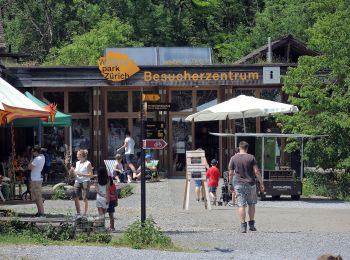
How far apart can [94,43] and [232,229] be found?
31.5 m

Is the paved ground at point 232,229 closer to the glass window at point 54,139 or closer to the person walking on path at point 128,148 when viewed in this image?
the person walking on path at point 128,148

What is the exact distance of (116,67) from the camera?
30.2 m

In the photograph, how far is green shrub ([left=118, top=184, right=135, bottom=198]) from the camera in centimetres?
2373

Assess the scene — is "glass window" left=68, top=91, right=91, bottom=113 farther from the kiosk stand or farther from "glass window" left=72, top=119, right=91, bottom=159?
the kiosk stand

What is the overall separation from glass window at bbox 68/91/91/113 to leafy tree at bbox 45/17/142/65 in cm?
1162

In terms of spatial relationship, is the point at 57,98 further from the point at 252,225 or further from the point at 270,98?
the point at 252,225

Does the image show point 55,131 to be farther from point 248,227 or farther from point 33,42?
point 33,42

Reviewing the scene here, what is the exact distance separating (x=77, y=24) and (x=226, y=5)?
34.7 feet

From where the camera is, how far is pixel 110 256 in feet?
40.7

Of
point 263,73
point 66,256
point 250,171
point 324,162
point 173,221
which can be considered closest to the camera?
point 66,256

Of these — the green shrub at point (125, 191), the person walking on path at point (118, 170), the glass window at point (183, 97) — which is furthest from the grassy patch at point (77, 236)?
the glass window at point (183, 97)

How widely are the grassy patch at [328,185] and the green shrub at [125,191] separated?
5.23 metres

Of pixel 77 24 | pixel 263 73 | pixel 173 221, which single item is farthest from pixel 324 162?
pixel 77 24

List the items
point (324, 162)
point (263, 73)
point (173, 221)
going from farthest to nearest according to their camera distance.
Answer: point (263, 73), point (324, 162), point (173, 221)
